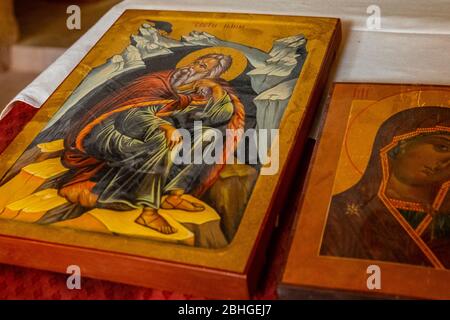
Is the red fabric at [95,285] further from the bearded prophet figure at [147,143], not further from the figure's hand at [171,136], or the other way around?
the figure's hand at [171,136]

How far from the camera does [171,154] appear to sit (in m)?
1.15

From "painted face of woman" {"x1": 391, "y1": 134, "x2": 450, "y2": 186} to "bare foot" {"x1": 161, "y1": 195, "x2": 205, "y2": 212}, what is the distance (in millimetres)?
345

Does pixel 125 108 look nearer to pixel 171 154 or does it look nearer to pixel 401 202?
pixel 171 154

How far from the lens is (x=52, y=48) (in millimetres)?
2904

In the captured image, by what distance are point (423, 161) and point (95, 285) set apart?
1.99 feet

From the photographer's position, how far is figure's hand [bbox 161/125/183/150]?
1.17 meters

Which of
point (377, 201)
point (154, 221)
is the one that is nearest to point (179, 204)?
point (154, 221)

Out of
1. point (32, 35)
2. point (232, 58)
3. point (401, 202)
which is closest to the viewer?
point (401, 202)

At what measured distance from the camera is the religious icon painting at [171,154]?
37.9 inches

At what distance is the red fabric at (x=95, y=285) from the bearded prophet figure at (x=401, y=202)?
4.1 inches

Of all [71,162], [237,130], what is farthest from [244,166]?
[71,162]

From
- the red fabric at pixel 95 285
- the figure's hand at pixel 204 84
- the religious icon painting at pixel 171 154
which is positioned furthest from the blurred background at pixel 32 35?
the red fabric at pixel 95 285
